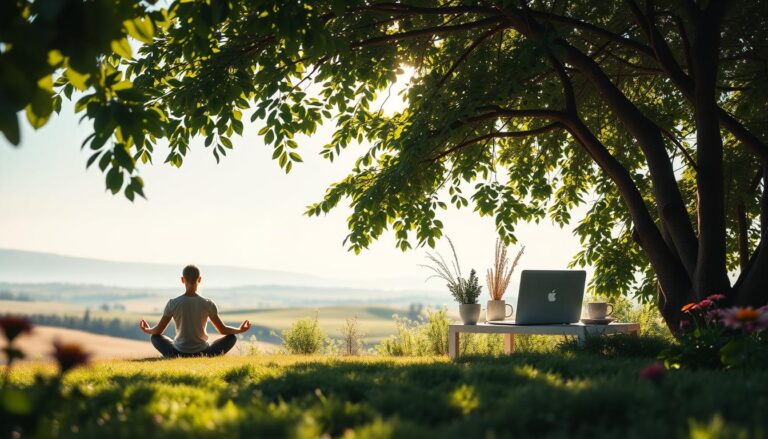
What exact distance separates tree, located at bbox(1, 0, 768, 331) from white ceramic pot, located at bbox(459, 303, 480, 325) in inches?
53.3

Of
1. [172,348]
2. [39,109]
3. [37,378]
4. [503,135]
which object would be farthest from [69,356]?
[172,348]

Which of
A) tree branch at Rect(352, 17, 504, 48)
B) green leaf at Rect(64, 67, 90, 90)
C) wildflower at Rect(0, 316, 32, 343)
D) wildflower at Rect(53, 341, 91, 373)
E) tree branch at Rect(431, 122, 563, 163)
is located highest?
tree branch at Rect(352, 17, 504, 48)

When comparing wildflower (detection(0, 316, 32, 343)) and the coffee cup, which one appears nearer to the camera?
wildflower (detection(0, 316, 32, 343))

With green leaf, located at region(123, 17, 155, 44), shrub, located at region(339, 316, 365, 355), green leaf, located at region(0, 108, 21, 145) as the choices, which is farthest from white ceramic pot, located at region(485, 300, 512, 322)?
green leaf, located at region(0, 108, 21, 145)

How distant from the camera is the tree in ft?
23.5

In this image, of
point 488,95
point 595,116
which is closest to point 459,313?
point 488,95

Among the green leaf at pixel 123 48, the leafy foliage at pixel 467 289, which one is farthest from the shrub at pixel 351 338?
the green leaf at pixel 123 48

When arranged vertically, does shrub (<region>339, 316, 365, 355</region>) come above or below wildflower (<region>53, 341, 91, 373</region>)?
below

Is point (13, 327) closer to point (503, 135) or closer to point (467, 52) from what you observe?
point (503, 135)

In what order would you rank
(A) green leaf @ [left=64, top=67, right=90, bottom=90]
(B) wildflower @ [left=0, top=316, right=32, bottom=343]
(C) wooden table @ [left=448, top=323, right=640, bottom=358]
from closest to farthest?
(B) wildflower @ [left=0, top=316, right=32, bottom=343]
(A) green leaf @ [left=64, top=67, right=90, bottom=90]
(C) wooden table @ [left=448, top=323, right=640, bottom=358]

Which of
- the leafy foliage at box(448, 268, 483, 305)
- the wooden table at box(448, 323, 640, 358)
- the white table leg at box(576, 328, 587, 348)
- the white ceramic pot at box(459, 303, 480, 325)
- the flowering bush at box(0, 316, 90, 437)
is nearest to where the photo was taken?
the flowering bush at box(0, 316, 90, 437)

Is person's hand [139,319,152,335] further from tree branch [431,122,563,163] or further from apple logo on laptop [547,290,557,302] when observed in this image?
apple logo on laptop [547,290,557,302]

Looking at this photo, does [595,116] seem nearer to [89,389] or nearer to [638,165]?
[638,165]

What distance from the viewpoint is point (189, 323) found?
30.9 ft
